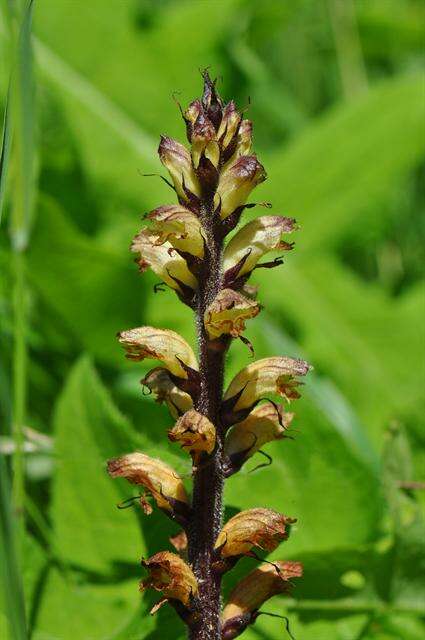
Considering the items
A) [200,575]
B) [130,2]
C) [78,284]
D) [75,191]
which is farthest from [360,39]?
[200,575]

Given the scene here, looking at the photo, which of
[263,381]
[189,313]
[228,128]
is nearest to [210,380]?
[263,381]

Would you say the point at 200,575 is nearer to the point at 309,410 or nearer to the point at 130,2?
the point at 309,410

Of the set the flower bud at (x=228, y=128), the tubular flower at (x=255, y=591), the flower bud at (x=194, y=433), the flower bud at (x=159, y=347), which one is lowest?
the tubular flower at (x=255, y=591)

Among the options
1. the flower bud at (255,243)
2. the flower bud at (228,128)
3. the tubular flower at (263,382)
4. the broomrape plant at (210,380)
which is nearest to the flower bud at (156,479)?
the broomrape plant at (210,380)

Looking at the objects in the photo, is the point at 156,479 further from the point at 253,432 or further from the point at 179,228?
the point at 179,228

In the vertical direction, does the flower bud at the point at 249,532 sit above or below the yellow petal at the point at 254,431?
below

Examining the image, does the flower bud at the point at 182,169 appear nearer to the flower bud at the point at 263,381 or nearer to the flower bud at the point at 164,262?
the flower bud at the point at 164,262

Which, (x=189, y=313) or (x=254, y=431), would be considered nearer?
(x=254, y=431)
